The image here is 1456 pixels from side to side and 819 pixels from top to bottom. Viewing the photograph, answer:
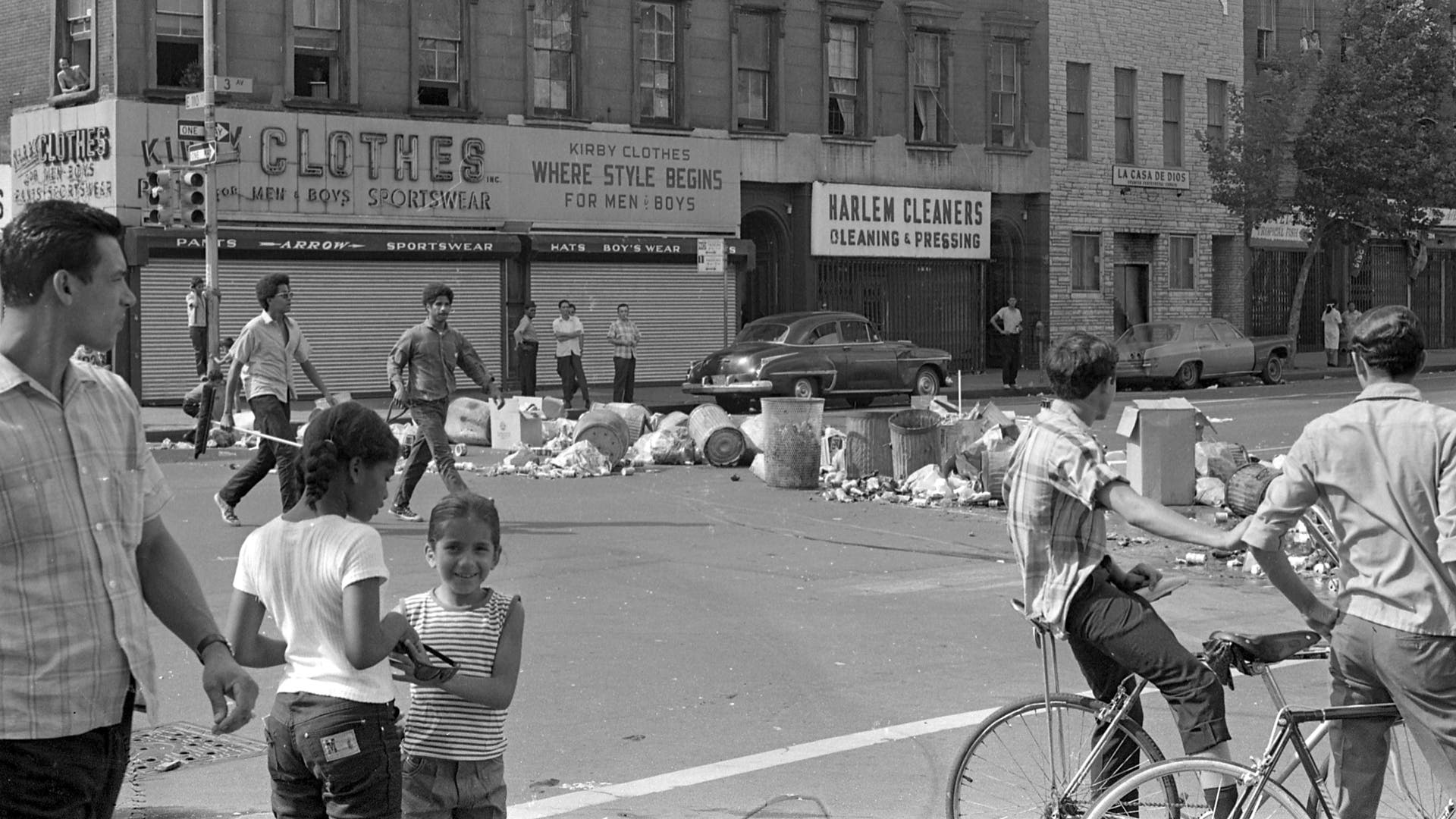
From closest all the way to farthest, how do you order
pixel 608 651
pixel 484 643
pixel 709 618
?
pixel 484 643 < pixel 608 651 < pixel 709 618

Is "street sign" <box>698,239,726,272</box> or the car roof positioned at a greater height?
"street sign" <box>698,239,726,272</box>

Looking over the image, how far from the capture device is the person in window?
27.9 m

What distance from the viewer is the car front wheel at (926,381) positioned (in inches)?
1151

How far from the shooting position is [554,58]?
3192 centimetres

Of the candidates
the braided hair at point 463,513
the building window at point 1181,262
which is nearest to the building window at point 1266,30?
the building window at point 1181,262

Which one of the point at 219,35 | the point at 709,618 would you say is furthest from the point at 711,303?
the point at 709,618

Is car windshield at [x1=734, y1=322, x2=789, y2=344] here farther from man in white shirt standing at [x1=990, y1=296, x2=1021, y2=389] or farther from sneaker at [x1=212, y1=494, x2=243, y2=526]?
sneaker at [x1=212, y1=494, x2=243, y2=526]

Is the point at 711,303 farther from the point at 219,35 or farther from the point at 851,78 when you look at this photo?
the point at 219,35

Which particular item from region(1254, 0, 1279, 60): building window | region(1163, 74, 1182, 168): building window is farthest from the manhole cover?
region(1254, 0, 1279, 60): building window

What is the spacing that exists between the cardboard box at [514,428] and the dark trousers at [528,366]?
7696 mm

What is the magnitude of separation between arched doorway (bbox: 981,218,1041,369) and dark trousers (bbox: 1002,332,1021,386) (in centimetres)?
428

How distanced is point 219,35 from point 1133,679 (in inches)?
1004

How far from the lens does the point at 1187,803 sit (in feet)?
15.8

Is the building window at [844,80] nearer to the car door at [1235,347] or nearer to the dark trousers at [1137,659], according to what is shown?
the car door at [1235,347]
